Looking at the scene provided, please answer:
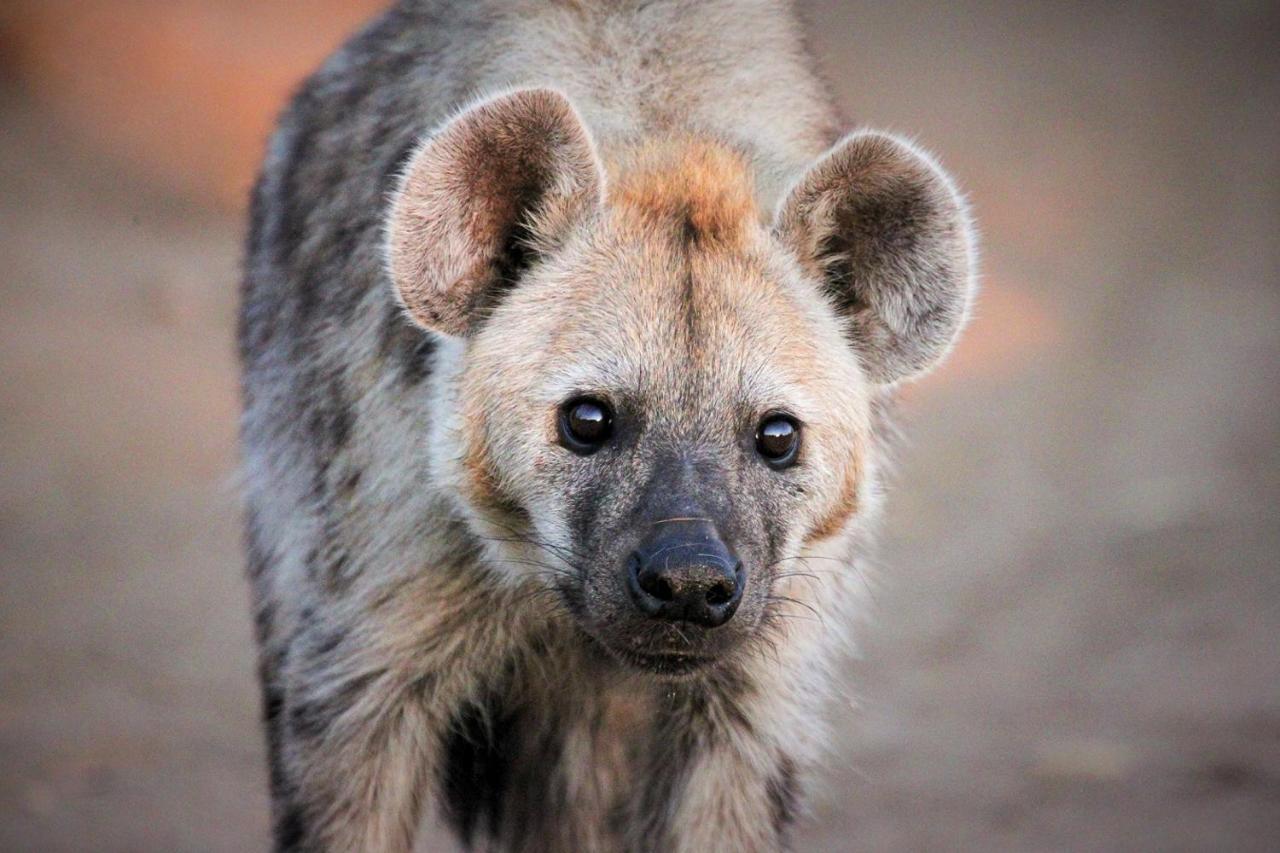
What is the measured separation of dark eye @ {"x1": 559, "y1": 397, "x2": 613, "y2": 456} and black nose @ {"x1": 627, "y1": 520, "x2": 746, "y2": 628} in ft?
0.67

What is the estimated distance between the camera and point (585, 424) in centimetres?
241

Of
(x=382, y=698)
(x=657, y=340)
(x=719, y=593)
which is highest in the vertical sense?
(x=657, y=340)

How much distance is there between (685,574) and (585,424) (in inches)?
12.2

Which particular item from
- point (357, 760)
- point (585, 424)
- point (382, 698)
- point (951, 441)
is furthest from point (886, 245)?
point (951, 441)

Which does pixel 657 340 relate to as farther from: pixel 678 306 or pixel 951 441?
pixel 951 441

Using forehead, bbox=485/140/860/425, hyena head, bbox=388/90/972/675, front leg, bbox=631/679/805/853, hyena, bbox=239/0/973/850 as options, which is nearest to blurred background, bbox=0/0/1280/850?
front leg, bbox=631/679/805/853

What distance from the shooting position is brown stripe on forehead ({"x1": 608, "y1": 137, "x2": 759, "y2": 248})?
255 cm

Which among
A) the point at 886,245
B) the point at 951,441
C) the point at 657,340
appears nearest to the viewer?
the point at 657,340

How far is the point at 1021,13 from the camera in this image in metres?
9.23

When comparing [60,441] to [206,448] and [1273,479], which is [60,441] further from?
[1273,479]

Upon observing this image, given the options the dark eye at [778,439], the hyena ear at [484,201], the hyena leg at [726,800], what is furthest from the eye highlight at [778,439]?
the hyena leg at [726,800]

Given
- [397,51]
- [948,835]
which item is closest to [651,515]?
[397,51]

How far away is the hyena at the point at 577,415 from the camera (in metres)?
2.41

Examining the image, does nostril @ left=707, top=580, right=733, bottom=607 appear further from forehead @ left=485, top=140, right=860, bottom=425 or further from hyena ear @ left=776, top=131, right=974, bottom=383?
hyena ear @ left=776, top=131, right=974, bottom=383
